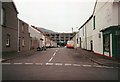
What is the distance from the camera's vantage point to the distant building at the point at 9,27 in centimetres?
2781

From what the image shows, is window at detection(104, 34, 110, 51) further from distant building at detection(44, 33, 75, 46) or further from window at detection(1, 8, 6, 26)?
distant building at detection(44, 33, 75, 46)

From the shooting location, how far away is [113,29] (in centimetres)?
2200

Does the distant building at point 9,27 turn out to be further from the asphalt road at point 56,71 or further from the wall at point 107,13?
the wall at point 107,13

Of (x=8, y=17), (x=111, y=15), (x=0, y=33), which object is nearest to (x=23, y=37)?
(x=8, y=17)

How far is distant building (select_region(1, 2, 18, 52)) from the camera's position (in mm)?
27812

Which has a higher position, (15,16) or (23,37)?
(15,16)

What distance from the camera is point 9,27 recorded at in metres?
30.4

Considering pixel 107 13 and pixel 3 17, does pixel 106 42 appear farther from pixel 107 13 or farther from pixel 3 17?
pixel 3 17

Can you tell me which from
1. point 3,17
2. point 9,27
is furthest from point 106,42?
point 9,27

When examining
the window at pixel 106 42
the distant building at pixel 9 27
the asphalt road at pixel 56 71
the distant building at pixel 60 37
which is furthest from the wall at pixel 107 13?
the distant building at pixel 60 37

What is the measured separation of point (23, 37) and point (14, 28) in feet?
27.3

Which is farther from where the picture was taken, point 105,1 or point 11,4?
point 11,4

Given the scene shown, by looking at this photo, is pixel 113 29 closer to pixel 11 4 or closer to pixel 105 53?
pixel 105 53

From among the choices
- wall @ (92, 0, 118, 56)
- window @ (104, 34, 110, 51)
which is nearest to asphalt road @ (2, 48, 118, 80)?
wall @ (92, 0, 118, 56)
